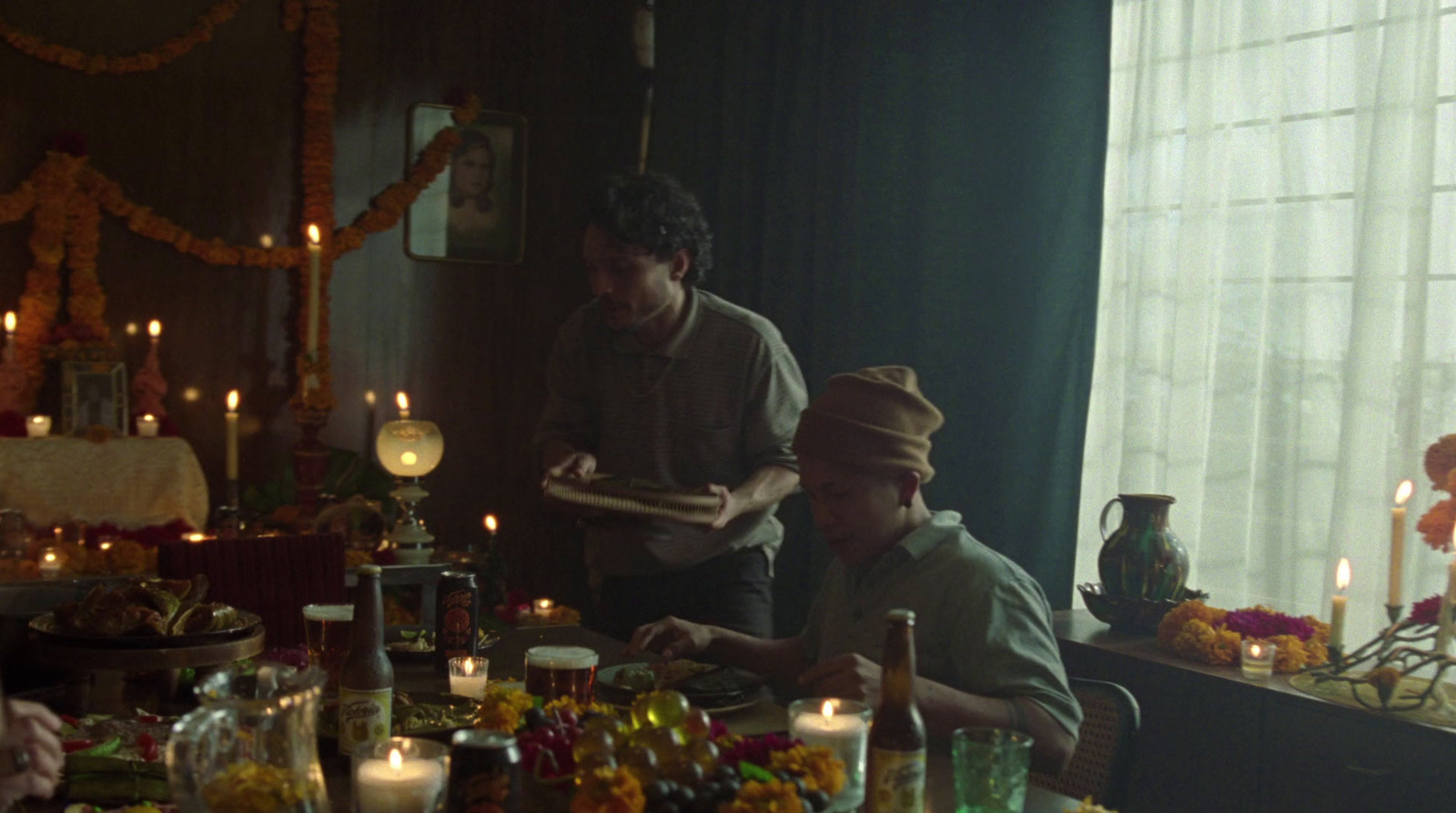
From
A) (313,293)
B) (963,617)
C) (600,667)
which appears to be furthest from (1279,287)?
(313,293)

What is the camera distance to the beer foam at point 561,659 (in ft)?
5.80

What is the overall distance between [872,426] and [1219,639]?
105cm

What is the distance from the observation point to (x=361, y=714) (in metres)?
1.56

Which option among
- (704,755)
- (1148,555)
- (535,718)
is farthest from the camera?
(1148,555)

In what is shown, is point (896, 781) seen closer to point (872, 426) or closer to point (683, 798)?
point (683, 798)

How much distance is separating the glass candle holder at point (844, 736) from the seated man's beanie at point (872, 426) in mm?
572

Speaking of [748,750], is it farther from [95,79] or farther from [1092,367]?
[95,79]

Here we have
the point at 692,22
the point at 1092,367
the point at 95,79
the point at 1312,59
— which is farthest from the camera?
the point at 692,22

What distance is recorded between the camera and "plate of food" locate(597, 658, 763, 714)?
1.83 m

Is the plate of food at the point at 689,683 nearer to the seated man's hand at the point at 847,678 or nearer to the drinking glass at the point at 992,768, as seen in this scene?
the seated man's hand at the point at 847,678

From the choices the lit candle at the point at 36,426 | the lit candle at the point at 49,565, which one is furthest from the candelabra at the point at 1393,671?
the lit candle at the point at 36,426

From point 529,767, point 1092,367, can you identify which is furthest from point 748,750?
point 1092,367

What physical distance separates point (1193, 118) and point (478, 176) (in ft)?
9.11

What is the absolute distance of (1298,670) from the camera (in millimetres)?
2434
